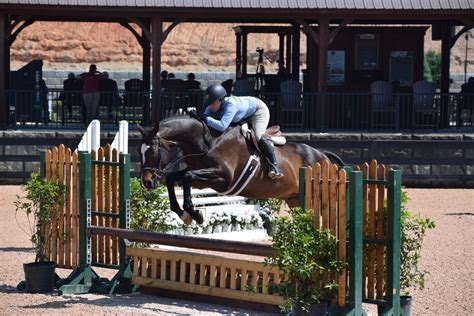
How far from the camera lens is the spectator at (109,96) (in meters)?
23.7

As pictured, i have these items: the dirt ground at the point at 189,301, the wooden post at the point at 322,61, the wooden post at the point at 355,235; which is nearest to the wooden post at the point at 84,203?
the dirt ground at the point at 189,301

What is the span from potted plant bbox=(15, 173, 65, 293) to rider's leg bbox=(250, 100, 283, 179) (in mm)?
2269

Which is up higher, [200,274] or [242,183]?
[242,183]

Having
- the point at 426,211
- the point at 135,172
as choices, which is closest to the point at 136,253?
the point at 426,211

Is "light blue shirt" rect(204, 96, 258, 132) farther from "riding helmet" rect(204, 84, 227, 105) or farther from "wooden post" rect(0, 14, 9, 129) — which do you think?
"wooden post" rect(0, 14, 9, 129)

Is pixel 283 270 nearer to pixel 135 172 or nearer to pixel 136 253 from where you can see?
pixel 136 253

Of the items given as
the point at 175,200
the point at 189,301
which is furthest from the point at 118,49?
the point at 189,301

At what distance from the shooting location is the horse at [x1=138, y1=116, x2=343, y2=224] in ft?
37.6

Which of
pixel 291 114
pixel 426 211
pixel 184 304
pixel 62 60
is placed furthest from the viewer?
pixel 62 60

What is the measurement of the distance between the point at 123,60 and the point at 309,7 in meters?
42.0

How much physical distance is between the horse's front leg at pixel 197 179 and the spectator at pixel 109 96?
38.9 ft

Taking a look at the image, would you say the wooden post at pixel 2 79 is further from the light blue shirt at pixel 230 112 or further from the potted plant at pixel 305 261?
the potted plant at pixel 305 261

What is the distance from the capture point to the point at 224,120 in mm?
12000

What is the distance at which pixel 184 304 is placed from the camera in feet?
35.6
